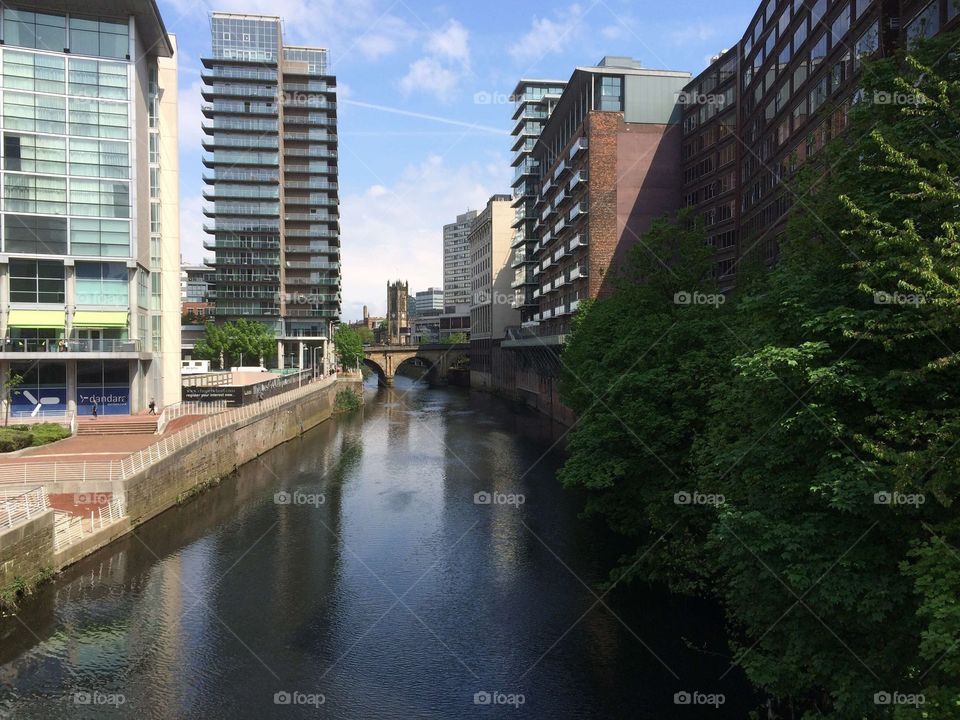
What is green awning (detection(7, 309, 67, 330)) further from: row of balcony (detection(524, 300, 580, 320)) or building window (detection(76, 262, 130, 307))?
row of balcony (detection(524, 300, 580, 320))

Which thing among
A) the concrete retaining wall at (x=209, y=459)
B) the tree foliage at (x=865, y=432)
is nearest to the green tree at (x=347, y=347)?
the concrete retaining wall at (x=209, y=459)

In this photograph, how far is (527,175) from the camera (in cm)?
9531

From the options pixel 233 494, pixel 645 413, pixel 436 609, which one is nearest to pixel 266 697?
pixel 436 609

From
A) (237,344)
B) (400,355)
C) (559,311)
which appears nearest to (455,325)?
(400,355)

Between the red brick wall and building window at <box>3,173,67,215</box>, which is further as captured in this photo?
the red brick wall

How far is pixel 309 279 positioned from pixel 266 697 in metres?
90.0

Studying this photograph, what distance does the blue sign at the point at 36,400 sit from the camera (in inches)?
1727

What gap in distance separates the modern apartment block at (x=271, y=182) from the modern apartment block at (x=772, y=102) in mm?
56213

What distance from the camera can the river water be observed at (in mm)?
17344

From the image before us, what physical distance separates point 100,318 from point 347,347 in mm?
65774

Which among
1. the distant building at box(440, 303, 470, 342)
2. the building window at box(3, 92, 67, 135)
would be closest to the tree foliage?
the building window at box(3, 92, 67, 135)

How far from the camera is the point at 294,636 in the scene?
817 inches

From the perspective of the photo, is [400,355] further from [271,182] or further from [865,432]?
[865,432]

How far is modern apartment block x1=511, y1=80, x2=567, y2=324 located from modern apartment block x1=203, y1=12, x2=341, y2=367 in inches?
1093
